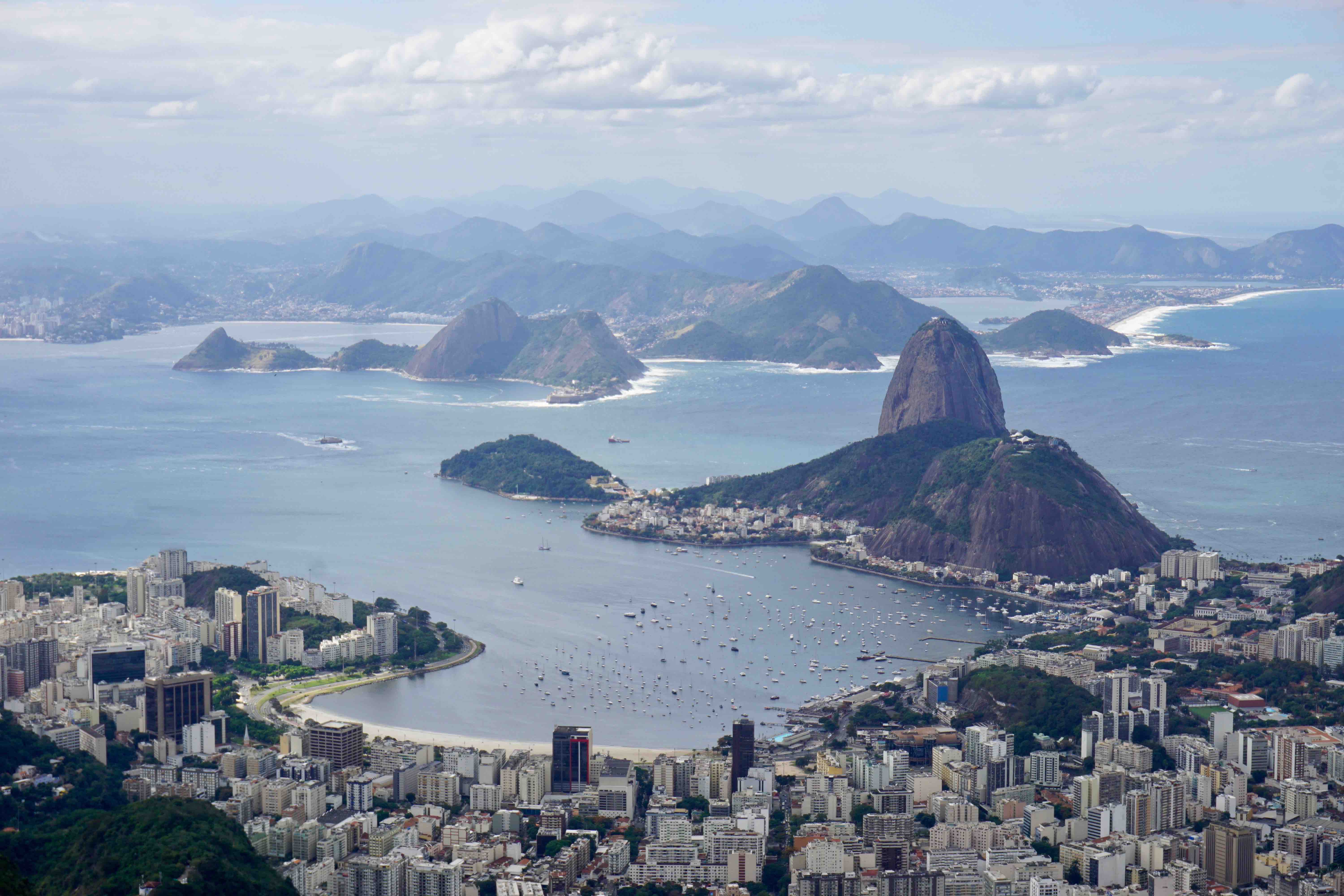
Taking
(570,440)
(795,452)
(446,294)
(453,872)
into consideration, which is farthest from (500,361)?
(453,872)

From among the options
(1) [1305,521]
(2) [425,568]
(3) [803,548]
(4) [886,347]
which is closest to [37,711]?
(2) [425,568]

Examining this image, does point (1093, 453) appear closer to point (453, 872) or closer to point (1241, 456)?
point (1241, 456)

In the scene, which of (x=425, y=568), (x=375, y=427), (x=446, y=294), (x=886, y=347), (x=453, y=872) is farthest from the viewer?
(x=446, y=294)

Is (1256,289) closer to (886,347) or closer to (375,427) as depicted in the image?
(886,347)

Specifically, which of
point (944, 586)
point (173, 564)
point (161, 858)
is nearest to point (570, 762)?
point (161, 858)

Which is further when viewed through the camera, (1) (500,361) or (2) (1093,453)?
(1) (500,361)

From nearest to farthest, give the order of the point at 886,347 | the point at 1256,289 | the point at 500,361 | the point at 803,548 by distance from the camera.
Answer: the point at 803,548 → the point at 500,361 → the point at 886,347 → the point at 1256,289

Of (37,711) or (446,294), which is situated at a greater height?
(446,294)
